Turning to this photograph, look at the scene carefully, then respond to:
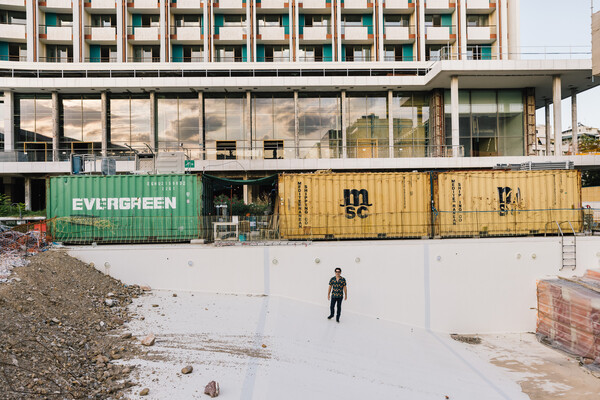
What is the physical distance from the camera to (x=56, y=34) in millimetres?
32812

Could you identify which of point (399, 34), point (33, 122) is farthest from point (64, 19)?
point (399, 34)

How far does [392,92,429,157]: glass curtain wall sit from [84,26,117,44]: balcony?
26.5m

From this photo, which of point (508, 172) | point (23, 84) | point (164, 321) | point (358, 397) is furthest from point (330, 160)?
point (23, 84)

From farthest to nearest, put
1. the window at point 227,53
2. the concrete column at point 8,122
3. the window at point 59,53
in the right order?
the window at point 227,53 → the window at point 59,53 → the concrete column at point 8,122

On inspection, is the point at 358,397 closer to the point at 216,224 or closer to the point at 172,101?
the point at 216,224

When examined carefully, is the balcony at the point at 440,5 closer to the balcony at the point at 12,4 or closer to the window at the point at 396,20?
the window at the point at 396,20

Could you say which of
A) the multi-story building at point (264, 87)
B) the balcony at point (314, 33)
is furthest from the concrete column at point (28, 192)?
the balcony at point (314, 33)

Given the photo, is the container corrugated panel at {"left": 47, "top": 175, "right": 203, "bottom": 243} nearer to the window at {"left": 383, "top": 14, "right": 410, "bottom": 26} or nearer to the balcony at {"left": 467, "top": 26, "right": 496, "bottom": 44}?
the window at {"left": 383, "top": 14, "right": 410, "bottom": 26}

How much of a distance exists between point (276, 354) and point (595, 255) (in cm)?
1405

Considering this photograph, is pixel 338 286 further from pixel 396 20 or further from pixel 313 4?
pixel 396 20

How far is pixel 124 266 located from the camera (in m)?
13.8

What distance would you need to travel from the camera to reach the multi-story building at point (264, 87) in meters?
28.2

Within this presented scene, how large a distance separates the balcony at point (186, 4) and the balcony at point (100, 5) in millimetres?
5296

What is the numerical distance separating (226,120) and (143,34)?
39.0 ft
